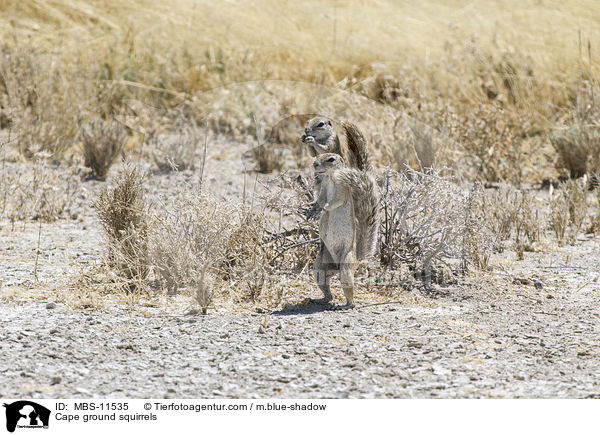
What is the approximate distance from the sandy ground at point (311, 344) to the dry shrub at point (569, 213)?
1284 mm

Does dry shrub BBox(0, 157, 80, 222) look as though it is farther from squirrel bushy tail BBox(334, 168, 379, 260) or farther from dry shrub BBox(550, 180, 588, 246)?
dry shrub BBox(550, 180, 588, 246)

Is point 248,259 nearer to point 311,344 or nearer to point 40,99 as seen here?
point 311,344

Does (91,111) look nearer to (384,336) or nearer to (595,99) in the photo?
(595,99)

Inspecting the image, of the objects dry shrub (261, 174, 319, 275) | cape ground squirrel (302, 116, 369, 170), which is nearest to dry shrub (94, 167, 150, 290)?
dry shrub (261, 174, 319, 275)

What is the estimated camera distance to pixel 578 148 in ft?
28.9

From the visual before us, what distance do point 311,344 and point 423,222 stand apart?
1698 mm

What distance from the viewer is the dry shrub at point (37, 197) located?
711 cm

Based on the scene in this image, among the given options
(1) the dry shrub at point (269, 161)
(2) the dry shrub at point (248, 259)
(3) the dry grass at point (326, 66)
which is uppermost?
(3) the dry grass at point (326, 66)

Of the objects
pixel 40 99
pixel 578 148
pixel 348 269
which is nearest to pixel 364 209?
pixel 348 269

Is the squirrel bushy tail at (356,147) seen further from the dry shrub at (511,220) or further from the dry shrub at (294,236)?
the dry shrub at (511,220)

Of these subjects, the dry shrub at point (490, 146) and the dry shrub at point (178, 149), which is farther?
the dry shrub at point (178, 149)

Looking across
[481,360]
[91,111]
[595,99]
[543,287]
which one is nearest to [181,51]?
[91,111]
